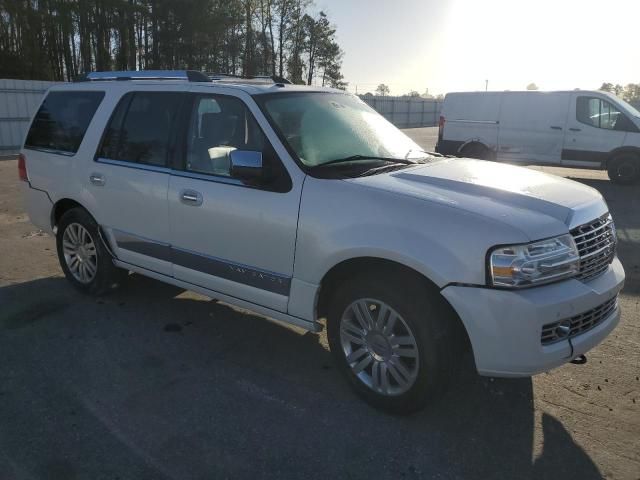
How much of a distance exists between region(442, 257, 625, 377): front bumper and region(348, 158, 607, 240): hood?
12.4 inches

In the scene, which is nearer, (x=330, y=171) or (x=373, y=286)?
(x=373, y=286)

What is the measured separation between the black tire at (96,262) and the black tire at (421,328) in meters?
2.62

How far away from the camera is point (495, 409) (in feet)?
10.5

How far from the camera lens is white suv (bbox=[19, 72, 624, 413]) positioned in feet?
8.78

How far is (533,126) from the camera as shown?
42.7 ft

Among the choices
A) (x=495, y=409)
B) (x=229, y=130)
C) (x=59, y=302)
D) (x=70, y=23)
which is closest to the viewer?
(x=495, y=409)

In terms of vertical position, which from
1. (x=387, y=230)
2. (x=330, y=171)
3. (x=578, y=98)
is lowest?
(x=387, y=230)

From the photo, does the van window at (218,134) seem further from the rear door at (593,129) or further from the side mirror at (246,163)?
the rear door at (593,129)

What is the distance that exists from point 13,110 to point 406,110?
3191 centimetres

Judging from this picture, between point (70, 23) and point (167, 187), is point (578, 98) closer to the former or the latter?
point (167, 187)

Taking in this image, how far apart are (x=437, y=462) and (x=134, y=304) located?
3.16m

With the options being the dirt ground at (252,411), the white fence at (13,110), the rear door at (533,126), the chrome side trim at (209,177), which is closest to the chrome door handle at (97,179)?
the chrome side trim at (209,177)

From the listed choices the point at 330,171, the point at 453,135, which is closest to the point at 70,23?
the point at 453,135

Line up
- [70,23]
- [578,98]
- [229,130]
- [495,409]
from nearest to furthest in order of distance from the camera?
[495,409] < [229,130] < [578,98] < [70,23]
